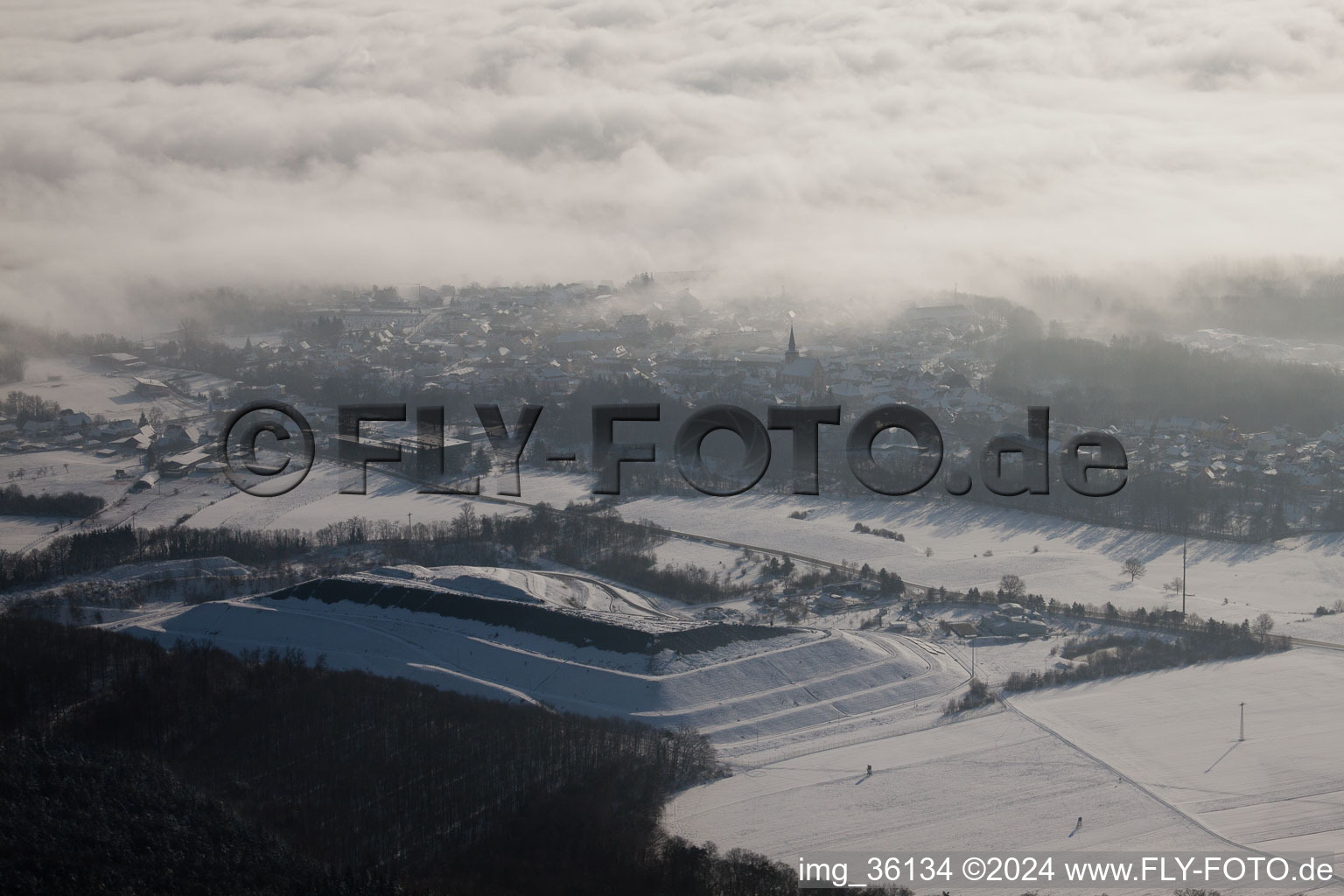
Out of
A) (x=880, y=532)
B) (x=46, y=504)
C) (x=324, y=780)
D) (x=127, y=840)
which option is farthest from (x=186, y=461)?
(x=127, y=840)

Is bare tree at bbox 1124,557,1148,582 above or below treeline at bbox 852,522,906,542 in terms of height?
below

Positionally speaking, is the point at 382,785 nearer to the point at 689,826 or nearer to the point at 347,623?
the point at 689,826

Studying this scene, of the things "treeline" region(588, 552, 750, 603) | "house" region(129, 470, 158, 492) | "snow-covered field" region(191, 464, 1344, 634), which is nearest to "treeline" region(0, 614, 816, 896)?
"treeline" region(588, 552, 750, 603)

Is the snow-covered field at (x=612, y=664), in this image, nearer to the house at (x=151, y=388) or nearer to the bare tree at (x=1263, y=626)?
the bare tree at (x=1263, y=626)

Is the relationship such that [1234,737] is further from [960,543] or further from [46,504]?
[46,504]

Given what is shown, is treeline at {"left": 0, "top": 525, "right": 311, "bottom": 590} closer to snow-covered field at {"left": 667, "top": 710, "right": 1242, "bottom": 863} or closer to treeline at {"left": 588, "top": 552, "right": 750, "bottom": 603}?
treeline at {"left": 588, "top": 552, "right": 750, "bottom": 603}

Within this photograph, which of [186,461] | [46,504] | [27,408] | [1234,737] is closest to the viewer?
[1234,737]

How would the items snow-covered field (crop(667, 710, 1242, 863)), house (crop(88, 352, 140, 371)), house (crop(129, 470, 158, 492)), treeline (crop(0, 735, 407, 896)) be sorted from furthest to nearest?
house (crop(88, 352, 140, 371))
house (crop(129, 470, 158, 492))
snow-covered field (crop(667, 710, 1242, 863))
treeline (crop(0, 735, 407, 896))
